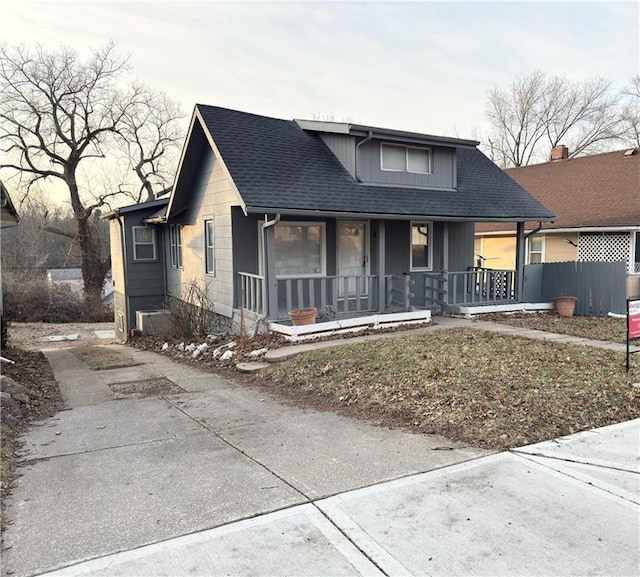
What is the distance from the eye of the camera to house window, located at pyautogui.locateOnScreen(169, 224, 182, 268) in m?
15.7

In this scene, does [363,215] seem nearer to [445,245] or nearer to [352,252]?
[352,252]

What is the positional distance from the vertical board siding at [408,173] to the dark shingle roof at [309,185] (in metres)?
0.28

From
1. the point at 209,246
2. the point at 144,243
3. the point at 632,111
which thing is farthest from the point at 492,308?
the point at 632,111

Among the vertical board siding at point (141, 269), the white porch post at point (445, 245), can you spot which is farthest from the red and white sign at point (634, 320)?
the vertical board siding at point (141, 269)

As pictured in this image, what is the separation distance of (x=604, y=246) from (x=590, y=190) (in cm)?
293

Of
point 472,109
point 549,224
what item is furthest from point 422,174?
point 472,109

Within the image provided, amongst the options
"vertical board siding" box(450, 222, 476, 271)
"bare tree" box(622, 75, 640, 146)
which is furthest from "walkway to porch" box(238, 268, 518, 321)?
"bare tree" box(622, 75, 640, 146)

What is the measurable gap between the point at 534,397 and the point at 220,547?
13.6 feet

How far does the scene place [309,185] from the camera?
1109cm

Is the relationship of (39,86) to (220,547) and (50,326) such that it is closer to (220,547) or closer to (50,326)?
(50,326)

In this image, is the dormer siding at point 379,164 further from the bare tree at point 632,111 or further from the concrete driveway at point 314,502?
the bare tree at point 632,111

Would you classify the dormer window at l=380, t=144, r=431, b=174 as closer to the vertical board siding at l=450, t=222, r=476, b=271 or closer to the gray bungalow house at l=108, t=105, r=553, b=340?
the gray bungalow house at l=108, t=105, r=553, b=340

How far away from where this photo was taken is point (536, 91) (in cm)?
3578

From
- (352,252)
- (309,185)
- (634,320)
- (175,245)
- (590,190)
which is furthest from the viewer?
(590,190)
